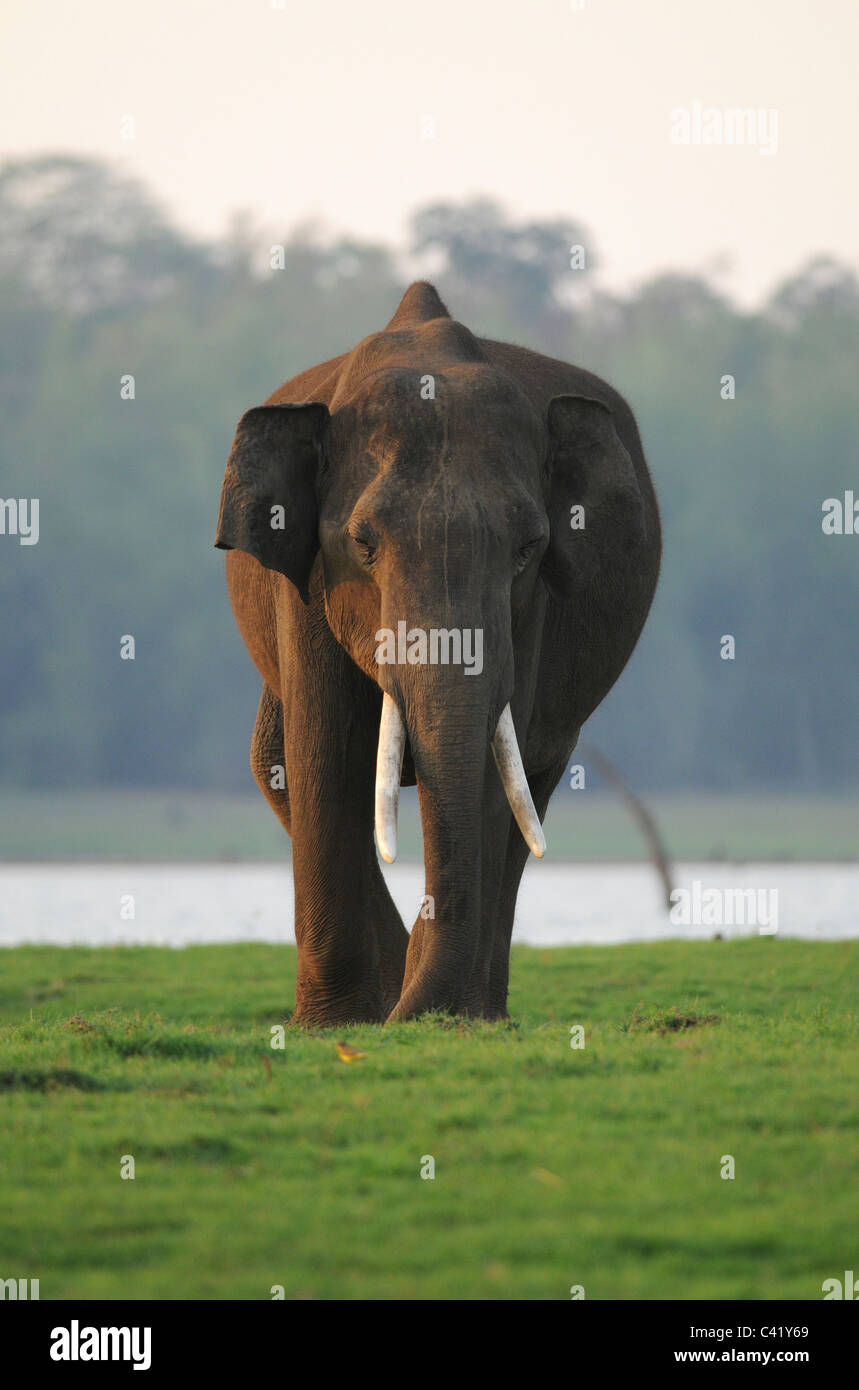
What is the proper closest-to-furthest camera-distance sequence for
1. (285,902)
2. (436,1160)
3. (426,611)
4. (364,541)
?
(436,1160) → (426,611) → (364,541) → (285,902)

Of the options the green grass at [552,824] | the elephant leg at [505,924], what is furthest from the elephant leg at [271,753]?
the green grass at [552,824]

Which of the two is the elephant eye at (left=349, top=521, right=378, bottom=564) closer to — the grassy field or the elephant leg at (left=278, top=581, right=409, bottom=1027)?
the elephant leg at (left=278, top=581, right=409, bottom=1027)

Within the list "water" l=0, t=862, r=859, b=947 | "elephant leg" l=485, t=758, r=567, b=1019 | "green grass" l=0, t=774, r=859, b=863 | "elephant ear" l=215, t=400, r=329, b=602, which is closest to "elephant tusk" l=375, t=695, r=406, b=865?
"elephant ear" l=215, t=400, r=329, b=602

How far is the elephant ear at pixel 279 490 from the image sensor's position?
1148 centimetres

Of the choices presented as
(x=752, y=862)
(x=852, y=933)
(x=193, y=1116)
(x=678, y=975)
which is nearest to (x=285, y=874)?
(x=752, y=862)

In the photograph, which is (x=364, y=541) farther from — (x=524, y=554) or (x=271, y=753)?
(x=271, y=753)

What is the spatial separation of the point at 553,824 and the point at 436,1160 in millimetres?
57230

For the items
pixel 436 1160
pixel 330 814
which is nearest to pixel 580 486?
pixel 330 814

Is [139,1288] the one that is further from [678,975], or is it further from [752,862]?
[752,862]

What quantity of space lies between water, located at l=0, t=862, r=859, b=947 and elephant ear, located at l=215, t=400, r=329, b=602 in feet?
35.6

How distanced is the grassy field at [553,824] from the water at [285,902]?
11.5 feet

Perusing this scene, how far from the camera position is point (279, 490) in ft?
37.8

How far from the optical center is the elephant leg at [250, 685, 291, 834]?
14.2 meters

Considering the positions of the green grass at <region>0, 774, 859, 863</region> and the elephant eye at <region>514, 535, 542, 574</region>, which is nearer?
the elephant eye at <region>514, 535, 542, 574</region>
